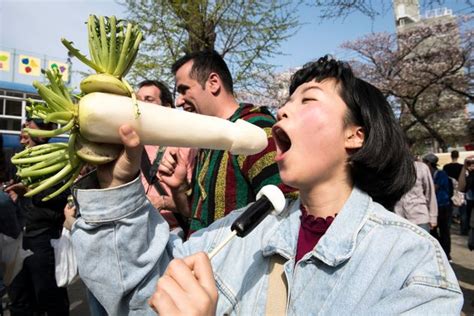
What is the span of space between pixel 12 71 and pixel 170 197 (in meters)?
16.7

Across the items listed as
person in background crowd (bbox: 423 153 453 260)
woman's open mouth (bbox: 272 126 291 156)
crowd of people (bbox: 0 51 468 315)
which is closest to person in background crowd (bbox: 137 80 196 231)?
crowd of people (bbox: 0 51 468 315)

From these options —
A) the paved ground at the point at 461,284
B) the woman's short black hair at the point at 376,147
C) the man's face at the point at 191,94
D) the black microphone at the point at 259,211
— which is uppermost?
the man's face at the point at 191,94

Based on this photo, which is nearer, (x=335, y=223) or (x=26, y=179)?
(x=26, y=179)

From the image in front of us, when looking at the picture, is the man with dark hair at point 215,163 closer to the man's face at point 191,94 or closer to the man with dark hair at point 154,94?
the man's face at point 191,94

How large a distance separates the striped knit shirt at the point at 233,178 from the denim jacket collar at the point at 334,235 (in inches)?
20.3

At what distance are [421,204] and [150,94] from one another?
4.22 m

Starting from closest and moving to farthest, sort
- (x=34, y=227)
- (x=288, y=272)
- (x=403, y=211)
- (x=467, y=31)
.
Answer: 1. (x=288, y=272)
2. (x=34, y=227)
3. (x=403, y=211)
4. (x=467, y=31)

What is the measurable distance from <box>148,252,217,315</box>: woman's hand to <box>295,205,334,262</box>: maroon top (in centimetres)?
49

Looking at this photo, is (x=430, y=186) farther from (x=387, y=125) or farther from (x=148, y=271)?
(x=148, y=271)

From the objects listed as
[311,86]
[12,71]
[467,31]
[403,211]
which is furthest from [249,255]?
[467,31]

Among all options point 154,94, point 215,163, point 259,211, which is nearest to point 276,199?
point 259,211

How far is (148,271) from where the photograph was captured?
1.24 meters

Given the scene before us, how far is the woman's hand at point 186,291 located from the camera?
91 cm

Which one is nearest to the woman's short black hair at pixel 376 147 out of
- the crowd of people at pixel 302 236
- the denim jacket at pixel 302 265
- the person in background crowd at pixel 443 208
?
the crowd of people at pixel 302 236
